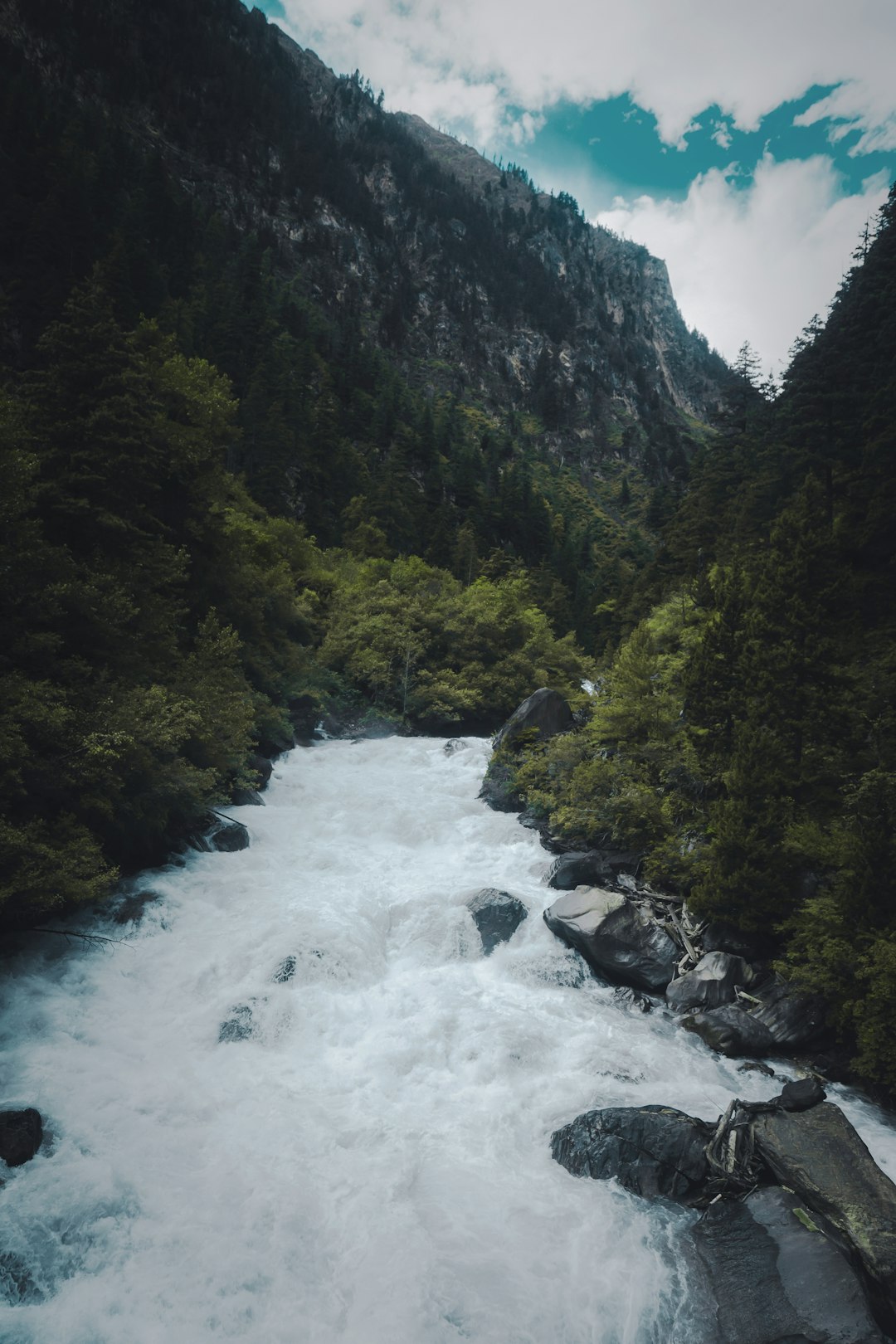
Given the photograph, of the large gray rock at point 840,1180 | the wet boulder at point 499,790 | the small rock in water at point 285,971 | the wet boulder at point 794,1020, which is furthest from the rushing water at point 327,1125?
the wet boulder at point 499,790

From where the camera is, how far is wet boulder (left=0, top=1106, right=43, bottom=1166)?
24.3ft

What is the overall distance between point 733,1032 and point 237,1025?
29.6ft

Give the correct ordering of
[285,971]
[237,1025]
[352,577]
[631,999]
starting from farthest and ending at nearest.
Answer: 1. [352,577]
2. [631,999]
3. [285,971]
4. [237,1025]

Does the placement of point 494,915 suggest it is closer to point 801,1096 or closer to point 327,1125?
point 327,1125

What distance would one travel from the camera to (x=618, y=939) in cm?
1313

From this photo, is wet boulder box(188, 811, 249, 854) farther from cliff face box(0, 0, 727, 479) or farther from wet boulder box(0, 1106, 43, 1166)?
cliff face box(0, 0, 727, 479)

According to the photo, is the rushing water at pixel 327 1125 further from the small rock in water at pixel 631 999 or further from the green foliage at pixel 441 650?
the green foliage at pixel 441 650

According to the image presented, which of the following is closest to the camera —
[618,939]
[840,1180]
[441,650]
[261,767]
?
[840,1180]

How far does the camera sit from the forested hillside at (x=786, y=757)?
10305mm

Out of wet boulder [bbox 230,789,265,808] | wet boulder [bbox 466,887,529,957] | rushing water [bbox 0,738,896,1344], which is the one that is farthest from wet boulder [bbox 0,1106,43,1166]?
wet boulder [bbox 230,789,265,808]

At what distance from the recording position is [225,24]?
13175 cm

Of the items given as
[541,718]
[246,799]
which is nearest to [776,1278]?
[246,799]

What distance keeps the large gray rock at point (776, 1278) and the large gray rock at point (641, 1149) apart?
1.65 ft

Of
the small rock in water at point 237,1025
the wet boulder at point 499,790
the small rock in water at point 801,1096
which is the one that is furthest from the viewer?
the wet boulder at point 499,790
